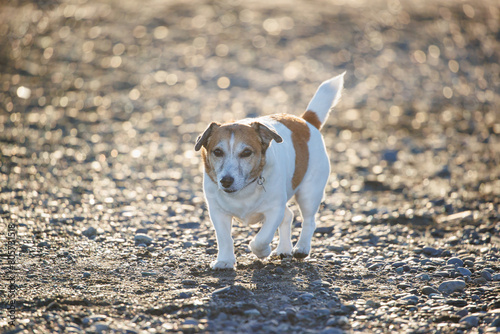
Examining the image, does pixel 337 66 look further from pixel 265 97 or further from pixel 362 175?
pixel 362 175

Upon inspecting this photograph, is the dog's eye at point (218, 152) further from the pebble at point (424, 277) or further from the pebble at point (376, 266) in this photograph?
the pebble at point (424, 277)

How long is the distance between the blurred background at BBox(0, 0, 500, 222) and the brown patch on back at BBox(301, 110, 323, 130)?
220cm

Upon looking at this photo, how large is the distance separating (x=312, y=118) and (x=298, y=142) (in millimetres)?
758

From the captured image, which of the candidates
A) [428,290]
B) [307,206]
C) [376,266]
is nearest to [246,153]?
[307,206]

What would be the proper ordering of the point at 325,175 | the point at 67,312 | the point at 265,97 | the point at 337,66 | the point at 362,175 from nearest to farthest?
the point at 67,312, the point at 325,175, the point at 362,175, the point at 265,97, the point at 337,66

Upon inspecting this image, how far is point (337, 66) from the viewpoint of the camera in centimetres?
1756

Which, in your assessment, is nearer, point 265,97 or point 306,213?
point 306,213

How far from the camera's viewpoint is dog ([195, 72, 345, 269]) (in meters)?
5.65

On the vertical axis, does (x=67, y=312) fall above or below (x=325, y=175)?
below

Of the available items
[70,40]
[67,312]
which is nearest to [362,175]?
[67,312]

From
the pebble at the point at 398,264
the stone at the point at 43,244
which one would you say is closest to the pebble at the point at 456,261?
the pebble at the point at 398,264

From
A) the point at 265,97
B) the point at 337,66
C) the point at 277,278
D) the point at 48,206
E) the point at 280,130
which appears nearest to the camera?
the point at 277,278

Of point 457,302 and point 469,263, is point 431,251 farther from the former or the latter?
point 457,302

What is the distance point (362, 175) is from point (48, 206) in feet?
16.2
